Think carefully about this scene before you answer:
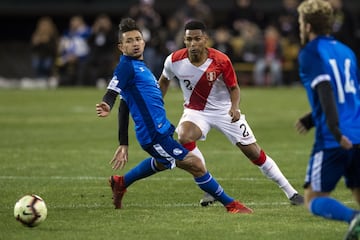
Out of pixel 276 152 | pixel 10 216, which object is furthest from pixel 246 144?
pixel 276 152

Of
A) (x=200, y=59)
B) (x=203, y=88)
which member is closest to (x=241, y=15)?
(x=203, y=88)

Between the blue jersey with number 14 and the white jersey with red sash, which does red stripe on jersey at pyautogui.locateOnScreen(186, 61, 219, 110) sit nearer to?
the white jersey with red sash

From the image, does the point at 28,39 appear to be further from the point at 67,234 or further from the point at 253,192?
the point at 67,234

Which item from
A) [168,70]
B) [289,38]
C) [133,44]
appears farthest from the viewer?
[289,38]

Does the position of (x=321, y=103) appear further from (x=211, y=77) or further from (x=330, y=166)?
(x=211, y=77)

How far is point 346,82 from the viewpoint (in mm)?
8234

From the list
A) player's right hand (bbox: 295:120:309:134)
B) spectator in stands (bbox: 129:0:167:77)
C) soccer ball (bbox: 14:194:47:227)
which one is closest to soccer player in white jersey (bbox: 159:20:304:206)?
soccer ball (bbox: 14:194:47:227)

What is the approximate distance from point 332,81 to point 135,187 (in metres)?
5.17

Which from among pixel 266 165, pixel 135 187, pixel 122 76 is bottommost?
pixel 135 187

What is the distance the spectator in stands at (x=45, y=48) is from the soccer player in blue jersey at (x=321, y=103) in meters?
26.2

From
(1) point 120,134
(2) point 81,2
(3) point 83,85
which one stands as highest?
(1) point 120,134

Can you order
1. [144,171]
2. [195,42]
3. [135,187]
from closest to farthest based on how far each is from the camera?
[144,171] < [195,42] < [135,187]

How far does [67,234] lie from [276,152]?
797 centimetres

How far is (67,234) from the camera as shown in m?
9.26
